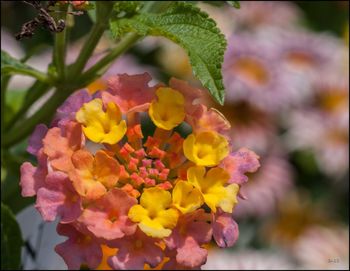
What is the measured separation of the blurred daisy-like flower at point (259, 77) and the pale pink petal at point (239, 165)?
39.1 inches

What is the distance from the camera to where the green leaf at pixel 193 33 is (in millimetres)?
509

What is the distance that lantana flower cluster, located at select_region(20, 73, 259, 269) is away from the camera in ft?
1.69

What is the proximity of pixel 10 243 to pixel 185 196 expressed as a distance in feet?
0.61

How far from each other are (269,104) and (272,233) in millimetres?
222

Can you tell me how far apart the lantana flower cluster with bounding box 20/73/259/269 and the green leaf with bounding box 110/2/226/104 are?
0.11 feet

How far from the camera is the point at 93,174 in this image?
1.70ft

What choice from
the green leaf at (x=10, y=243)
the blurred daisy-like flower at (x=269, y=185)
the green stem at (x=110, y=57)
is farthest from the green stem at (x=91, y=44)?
the blurred daisy-like flower at (x=269, y=185)

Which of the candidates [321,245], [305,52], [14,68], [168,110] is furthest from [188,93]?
[305,52]

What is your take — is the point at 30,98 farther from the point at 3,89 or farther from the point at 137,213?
the point at 137,213

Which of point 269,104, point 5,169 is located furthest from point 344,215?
point 5,169

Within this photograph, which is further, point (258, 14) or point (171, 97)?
point (258, 14)

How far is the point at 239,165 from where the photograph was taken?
55 cm

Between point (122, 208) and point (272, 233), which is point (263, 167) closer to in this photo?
point (272, 233)

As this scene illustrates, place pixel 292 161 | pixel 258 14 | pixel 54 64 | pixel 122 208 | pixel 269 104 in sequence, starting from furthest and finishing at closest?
pixel 258 14 < pixel 292 161 < pixel 269 104 < pixel 54 64 < pixel 122 208
